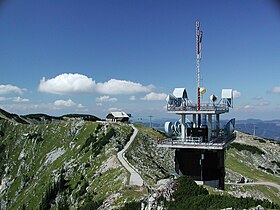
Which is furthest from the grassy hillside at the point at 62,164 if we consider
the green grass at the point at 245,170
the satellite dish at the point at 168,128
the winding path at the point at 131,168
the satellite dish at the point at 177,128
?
the green grass at the point at 245,170

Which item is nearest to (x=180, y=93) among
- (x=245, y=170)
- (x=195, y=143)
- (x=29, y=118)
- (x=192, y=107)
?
(x=192, y=107)

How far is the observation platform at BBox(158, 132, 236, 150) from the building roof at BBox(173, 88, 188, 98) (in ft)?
20.4

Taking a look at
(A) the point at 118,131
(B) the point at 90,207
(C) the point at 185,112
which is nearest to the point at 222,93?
(C) the point at 185,112

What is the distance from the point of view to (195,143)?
43625 mm

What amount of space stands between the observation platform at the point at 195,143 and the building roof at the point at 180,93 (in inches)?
245

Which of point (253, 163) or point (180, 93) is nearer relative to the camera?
point (180, 93)

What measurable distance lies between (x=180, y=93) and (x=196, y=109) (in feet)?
11.3

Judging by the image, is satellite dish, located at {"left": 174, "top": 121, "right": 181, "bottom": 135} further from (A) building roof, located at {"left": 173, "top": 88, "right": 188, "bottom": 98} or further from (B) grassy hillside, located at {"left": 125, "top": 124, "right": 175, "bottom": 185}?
(B) grassy hillside, located at {"left": 125, "top": 124, "right": 175, "bottom": 185}

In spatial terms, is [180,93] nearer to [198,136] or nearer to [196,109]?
[196,109]

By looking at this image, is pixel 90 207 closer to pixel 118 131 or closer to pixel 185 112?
pixel 185 112

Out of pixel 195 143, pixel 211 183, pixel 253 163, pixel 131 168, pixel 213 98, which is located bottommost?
pixel 253 163

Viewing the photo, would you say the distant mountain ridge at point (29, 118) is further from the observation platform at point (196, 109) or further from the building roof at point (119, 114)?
the observation platform at point (196, 109)

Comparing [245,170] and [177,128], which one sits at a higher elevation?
[177,128]

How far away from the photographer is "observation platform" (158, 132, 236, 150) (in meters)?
42.2
